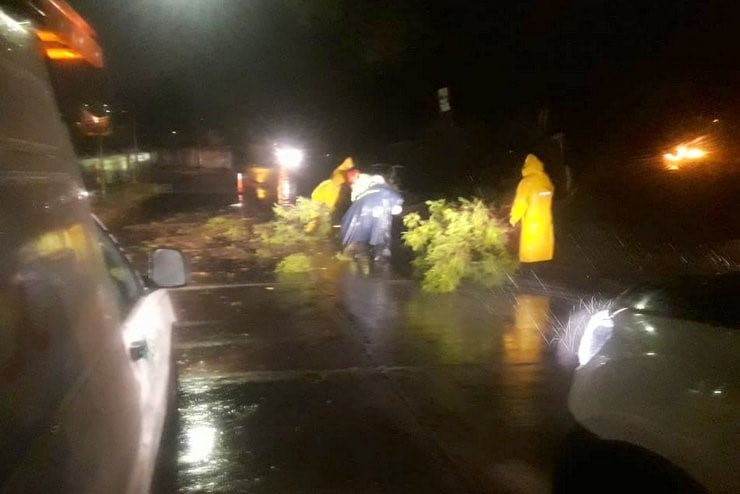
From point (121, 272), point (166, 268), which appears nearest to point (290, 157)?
point (166, 268)

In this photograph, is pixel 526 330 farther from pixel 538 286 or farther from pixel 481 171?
pixel 481 171

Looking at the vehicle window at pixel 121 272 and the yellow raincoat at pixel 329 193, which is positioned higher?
the vehicle window at pixel 121 272

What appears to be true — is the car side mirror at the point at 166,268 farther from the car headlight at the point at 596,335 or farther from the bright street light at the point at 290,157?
the bright street light at the point at 290,157

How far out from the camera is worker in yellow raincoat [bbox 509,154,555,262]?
41.0ft

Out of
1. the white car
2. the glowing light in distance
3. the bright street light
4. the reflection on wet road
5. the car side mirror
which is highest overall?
the glowing light in distance

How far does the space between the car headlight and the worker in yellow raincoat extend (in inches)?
306

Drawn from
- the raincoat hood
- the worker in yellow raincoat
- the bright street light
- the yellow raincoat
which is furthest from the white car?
the bright street light

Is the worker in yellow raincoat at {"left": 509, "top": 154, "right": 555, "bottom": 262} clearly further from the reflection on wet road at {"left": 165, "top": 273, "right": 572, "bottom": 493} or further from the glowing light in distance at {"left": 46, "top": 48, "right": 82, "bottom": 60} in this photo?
the glowing light in distance at {"left": 46, "top": 48, "right": 82, "bottom": 60}

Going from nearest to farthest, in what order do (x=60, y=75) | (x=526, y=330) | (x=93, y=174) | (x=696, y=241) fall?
1. (x=60, y=75)
2. (x=526, y=330)
3. (x=696, y=241)
4. (x=93, y=174)

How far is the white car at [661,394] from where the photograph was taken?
11.7 ft

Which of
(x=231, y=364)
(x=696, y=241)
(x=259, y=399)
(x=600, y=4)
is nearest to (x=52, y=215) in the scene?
(x=259, y=399)

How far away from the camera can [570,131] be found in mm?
18656

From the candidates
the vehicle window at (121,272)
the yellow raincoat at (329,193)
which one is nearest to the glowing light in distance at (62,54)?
the vehicle window at (121,272)

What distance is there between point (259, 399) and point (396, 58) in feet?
45.6
